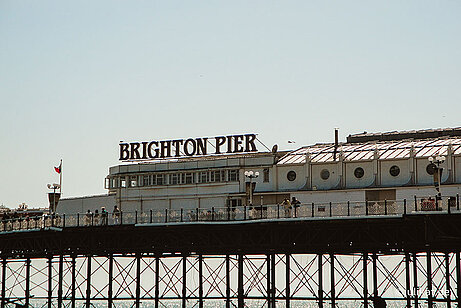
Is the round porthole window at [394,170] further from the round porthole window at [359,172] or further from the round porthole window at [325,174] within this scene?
the round porthole window at [325,174]

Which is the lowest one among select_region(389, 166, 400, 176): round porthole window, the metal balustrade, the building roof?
the metal balustrade

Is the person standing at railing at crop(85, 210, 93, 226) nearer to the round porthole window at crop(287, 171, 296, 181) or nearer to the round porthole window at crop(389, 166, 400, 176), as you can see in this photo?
the round porthole window at crop(287, 171, 296, 181)

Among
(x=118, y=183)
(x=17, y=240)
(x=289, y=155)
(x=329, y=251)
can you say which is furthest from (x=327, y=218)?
(x=17, y=240)

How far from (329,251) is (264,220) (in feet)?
28.4

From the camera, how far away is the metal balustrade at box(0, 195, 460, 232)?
59375 mm

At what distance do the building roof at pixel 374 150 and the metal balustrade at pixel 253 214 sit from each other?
5.47 m

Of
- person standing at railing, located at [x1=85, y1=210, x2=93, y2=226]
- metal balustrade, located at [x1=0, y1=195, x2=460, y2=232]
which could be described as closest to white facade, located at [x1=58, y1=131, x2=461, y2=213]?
metal balustrade, located at [x1=0, y1=195, x2=460, y2=232]

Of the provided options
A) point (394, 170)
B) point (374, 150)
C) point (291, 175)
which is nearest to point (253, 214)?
point (291, 175)

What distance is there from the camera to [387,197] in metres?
70.7

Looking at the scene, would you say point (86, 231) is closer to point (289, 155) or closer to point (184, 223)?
point (184, 223)

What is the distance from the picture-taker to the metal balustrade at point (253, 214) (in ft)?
195

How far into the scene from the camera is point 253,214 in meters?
66.8

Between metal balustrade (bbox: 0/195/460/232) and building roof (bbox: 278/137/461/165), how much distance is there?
5.47m

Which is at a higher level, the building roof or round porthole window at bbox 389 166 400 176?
the building roof
